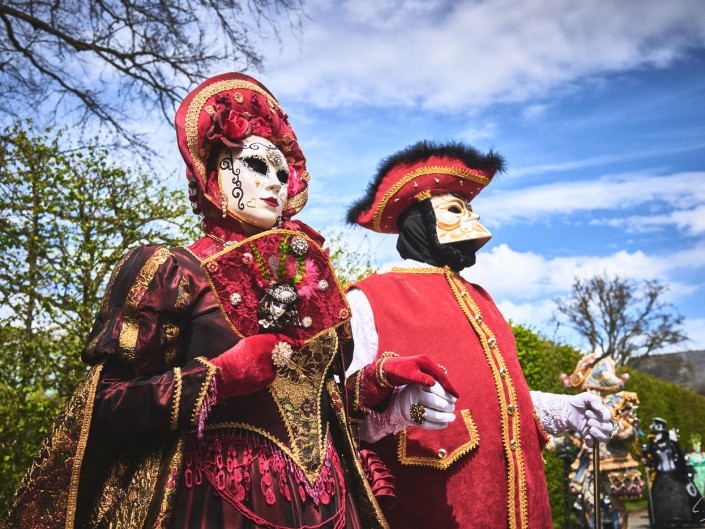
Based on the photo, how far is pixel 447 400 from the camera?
7.60ft

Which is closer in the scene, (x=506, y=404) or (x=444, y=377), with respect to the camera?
(x=444, y=377)

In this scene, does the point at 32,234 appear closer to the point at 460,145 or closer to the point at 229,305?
the point at 460,145

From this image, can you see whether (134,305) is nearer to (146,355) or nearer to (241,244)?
(146,355)

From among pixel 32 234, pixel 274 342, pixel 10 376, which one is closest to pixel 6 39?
pixel 32 234

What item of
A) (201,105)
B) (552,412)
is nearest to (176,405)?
(201,105)

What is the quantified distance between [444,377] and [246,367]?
703 millimetres

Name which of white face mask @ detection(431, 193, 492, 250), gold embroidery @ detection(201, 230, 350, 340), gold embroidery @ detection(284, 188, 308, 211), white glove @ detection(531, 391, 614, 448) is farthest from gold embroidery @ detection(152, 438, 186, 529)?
white glove @ detection(531, 391, 614, 448)

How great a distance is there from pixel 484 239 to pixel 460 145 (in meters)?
0.43

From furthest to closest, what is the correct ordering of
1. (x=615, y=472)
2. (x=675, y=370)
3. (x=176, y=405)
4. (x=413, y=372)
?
(x=675, y=370) → (x=615, y=472) → (x=413, y=372) → (x=176, y=405)

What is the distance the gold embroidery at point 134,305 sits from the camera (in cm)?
189

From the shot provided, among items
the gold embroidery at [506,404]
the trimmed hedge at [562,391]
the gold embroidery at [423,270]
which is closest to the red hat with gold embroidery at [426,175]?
the gold embroidery at [423,270]

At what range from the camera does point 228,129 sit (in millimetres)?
2256

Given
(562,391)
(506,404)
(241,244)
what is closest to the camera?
(241,244)

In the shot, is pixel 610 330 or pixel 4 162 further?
pixel 610 330
